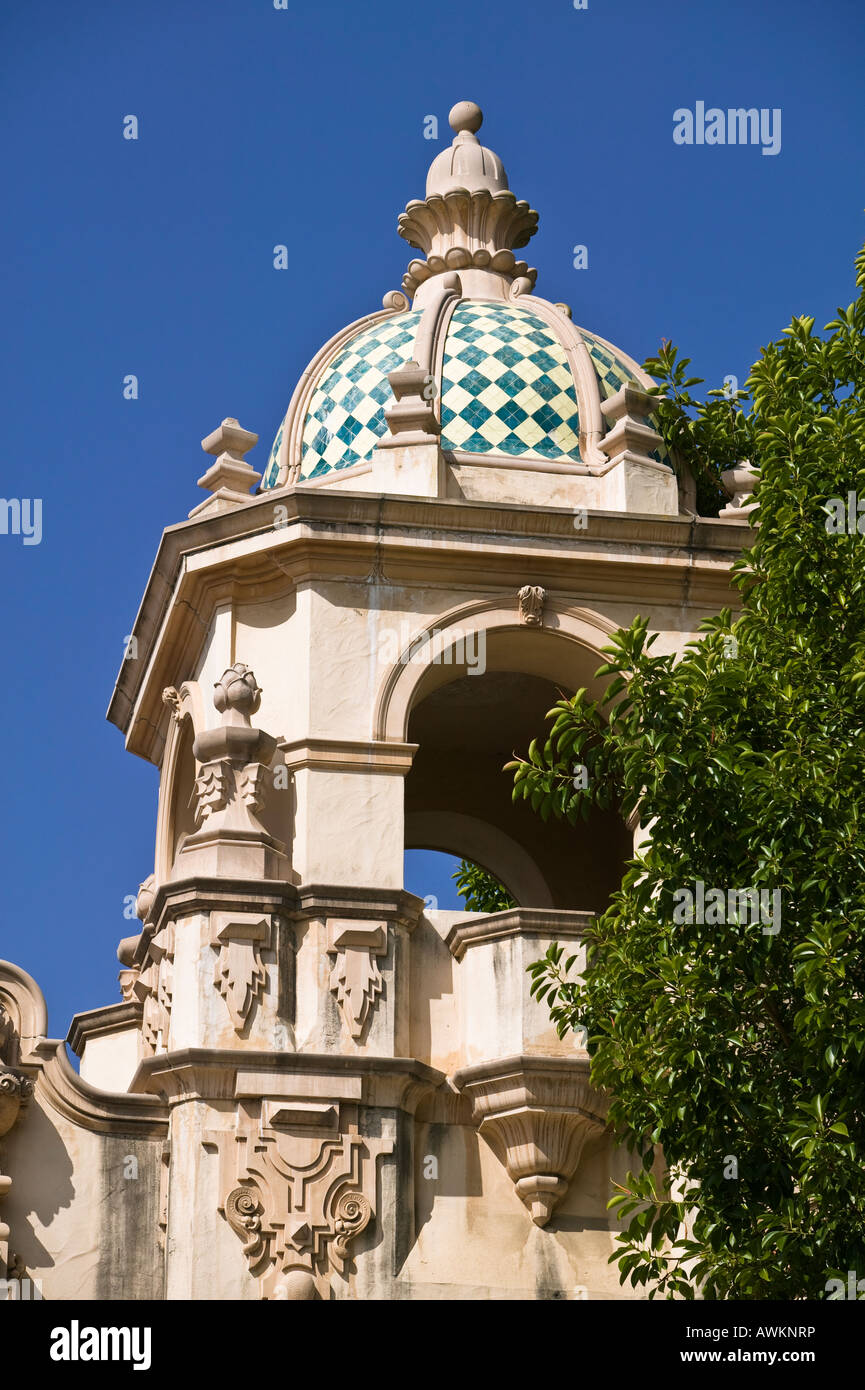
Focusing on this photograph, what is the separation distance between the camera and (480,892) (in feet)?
117

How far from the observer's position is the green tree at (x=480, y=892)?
115 ft

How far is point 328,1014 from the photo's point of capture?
845 inches

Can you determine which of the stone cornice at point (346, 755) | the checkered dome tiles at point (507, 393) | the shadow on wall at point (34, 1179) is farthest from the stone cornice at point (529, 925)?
the checkered dome tiles at point (507, 393)

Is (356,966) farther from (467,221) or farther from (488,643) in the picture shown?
(467,221)

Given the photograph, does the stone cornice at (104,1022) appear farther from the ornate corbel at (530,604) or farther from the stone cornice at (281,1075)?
the ornate corbel at (530,604)

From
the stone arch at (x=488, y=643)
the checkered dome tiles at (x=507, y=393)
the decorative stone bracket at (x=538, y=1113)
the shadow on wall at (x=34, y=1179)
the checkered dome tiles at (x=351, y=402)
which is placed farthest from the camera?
the checkered dome tiles at (x=351, y=402)

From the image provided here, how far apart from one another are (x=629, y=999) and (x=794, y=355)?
5260 millimetres

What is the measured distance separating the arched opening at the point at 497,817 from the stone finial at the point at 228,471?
367 cm

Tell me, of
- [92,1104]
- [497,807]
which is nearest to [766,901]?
[92,1104]

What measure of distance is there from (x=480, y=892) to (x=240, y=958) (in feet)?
46.9

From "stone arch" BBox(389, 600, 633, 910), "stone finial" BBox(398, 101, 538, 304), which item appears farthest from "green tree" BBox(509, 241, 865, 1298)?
"stone finial" BBox(398, 101, 538, 304)

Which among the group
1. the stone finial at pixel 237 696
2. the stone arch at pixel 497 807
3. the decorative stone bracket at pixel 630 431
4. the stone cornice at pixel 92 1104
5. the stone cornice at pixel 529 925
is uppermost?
the decorative stone bracket at pixel 630 431
